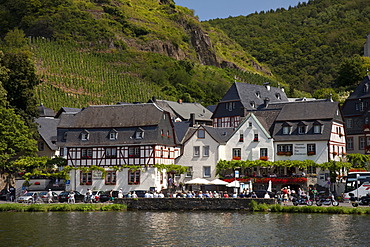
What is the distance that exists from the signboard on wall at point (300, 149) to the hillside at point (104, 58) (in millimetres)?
54064

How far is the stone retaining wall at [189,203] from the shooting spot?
57.1 m

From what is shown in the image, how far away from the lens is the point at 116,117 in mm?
74062

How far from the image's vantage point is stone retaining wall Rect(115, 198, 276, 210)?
57.1 meters

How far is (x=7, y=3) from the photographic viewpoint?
196 meters

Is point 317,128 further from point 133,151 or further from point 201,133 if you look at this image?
point 133,151

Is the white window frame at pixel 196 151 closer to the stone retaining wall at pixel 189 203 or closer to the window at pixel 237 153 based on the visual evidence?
the window at pixel 237 153

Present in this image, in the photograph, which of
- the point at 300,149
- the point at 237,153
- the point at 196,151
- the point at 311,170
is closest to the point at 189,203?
the point at 237,153

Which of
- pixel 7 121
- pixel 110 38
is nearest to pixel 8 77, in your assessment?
pixel 7 121

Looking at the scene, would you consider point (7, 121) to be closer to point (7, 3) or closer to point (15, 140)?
point (15, 140)

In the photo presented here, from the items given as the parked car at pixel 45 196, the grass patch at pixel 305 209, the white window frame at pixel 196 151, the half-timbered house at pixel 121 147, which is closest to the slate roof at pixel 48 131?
the half-timbered house at pixel 121 147

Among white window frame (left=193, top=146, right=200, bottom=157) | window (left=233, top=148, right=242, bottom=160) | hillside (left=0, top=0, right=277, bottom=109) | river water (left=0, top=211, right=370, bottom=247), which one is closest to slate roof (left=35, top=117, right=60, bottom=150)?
white window frame (left=193, top=146, right=200, bottom=157)

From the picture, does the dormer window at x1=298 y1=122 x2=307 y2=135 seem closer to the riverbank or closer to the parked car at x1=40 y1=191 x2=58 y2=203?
the riverbank

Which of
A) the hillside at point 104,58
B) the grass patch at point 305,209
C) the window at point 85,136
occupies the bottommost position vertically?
the grass patch at point 305,209

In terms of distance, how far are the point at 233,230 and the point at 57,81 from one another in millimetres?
83965
